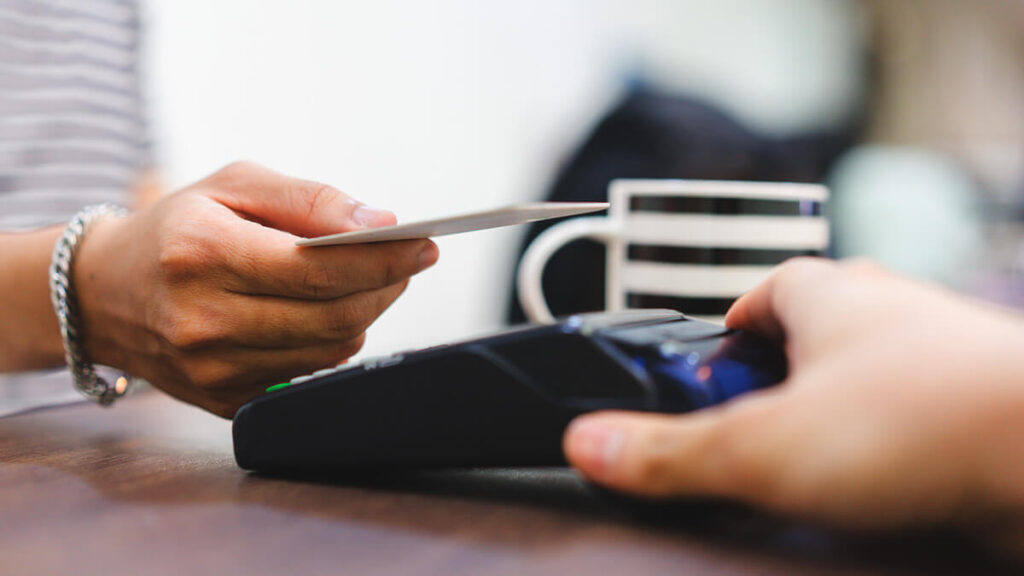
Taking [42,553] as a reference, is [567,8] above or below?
above

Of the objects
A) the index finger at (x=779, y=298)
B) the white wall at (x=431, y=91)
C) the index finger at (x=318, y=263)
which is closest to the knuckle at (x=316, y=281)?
the index finger at (x=318, y=263)

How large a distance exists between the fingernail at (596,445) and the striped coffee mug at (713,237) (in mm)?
349

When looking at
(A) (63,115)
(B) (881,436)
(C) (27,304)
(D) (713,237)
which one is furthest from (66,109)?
(B) (881,436)

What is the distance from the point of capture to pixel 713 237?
57cm

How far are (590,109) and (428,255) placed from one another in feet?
4.59

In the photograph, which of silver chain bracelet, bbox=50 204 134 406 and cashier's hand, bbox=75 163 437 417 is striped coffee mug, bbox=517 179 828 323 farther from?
silver chain bracelet, bbox=50 204 134 406

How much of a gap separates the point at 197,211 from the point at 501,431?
26cm

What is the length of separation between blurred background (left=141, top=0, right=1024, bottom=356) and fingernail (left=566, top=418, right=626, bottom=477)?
1.37 ft

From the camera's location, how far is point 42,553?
0.23 m

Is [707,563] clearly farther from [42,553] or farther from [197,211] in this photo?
[197,211]

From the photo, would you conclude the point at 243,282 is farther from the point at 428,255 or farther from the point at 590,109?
the point at 590,109

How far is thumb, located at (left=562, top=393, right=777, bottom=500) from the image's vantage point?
0.66 feet

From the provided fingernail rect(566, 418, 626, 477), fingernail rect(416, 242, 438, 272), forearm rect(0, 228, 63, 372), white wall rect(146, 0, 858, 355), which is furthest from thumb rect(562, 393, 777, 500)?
white wall rect(146, 0, 858, 355)

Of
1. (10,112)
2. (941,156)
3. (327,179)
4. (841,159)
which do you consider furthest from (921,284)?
(941,156)
